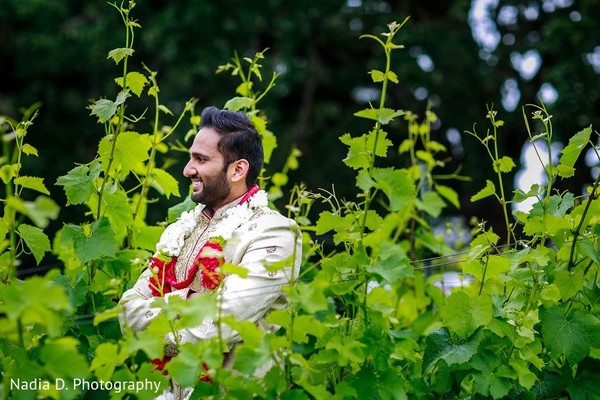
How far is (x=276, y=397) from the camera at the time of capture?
7.09 feet

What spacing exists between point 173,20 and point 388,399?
8.25 metres

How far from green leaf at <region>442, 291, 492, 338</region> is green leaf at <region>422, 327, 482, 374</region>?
31 millimetres

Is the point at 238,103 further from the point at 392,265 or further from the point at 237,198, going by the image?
the point at 392,265

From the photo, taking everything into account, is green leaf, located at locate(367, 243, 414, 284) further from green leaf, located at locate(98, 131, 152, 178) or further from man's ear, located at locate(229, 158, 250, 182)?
green leaf, located at locate(98, 131, 152, 178)

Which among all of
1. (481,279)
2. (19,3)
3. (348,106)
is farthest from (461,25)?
(481,279)

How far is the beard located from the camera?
2.69 meters

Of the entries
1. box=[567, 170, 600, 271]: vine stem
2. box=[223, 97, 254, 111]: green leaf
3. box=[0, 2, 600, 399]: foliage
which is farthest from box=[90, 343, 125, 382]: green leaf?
box=[567, 170, 600, 271]: vine stem

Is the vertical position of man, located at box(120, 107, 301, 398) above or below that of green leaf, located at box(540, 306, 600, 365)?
above

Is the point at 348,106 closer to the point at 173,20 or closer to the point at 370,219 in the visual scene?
the point at 173,20

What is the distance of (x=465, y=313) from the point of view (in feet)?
8.30

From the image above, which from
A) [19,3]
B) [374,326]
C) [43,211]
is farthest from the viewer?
[19,3]

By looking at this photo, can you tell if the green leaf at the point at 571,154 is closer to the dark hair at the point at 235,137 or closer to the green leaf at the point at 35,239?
the dark hair at the point at 235,137

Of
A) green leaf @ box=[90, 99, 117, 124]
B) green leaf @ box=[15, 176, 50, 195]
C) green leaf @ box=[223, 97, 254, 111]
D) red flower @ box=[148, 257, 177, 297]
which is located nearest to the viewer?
green leaf @ box=[15, 176, 50, 195]

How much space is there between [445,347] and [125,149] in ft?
3.46
